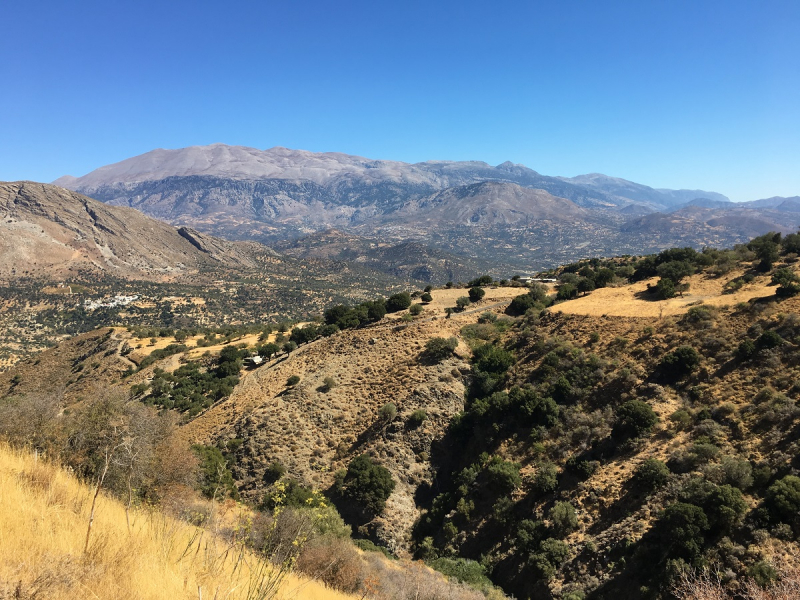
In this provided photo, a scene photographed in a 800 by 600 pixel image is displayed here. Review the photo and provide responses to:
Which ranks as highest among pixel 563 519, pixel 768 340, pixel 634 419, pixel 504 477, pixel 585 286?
pixel 585 286

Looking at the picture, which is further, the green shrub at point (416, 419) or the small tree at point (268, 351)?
the small tree at point (268, 351)

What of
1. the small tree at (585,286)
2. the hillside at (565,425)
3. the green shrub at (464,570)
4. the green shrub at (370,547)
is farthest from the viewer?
the small tree at (585,286)

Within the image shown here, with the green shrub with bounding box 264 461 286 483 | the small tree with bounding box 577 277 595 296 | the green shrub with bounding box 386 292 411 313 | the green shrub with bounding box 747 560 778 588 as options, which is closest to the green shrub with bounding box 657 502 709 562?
the green shrub with bounding box 747 560 778 588

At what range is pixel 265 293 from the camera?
13662 centimetres

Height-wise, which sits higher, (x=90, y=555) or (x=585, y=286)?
(x=90, y=555)

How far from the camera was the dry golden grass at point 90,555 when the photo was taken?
4.09 metres

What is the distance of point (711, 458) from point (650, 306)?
15568mm

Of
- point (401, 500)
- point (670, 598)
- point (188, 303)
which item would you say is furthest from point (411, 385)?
point (188, 303)

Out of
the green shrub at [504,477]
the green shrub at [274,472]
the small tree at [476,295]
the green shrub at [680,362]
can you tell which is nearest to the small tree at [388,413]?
the green shrub at [274,472]

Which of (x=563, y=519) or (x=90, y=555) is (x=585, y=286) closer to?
(x=563, y=519)

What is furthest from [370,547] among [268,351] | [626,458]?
[268,351]

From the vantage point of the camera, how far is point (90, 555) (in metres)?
4.84

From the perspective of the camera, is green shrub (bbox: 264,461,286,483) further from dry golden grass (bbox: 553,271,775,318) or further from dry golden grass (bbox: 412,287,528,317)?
dry golden grass (bbox: 553,271,775,318)

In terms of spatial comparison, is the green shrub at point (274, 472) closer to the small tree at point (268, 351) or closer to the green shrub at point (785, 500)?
the small tree at point (268, 351)
